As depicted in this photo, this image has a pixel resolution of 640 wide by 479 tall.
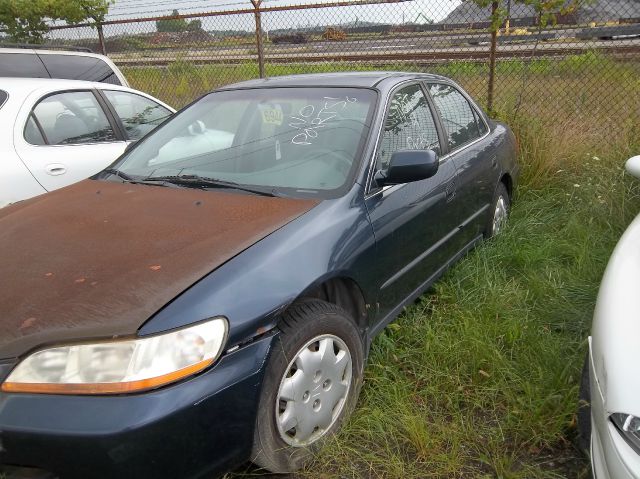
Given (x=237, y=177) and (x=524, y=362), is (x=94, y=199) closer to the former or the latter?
(x=237, y=177)

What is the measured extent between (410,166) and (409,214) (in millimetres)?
351

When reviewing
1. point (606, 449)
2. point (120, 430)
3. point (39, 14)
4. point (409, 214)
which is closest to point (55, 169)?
point (409, 214)

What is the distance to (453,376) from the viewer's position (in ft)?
8.92

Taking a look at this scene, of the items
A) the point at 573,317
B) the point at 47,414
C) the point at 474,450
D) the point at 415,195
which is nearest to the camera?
the point at 47,414

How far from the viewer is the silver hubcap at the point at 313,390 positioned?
2.04m

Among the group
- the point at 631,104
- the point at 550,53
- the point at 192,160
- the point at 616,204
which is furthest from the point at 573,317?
the point at 550,53

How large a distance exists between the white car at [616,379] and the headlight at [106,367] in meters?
1.24

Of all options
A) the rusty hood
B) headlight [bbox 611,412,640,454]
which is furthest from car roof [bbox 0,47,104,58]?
headlight [bbox 611,412,640,454]

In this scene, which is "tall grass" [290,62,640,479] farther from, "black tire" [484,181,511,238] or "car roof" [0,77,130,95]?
"car roof" [0,77,130,95]

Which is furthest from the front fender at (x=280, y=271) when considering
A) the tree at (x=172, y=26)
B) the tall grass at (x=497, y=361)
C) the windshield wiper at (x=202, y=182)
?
the tree at (x=172, y=26)

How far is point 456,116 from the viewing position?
384cm

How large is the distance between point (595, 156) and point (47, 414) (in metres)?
5.06

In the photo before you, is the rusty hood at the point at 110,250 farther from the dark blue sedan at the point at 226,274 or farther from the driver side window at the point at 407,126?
the driver side window at the point at 407,126

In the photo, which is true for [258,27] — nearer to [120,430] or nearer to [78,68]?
[78,68]
